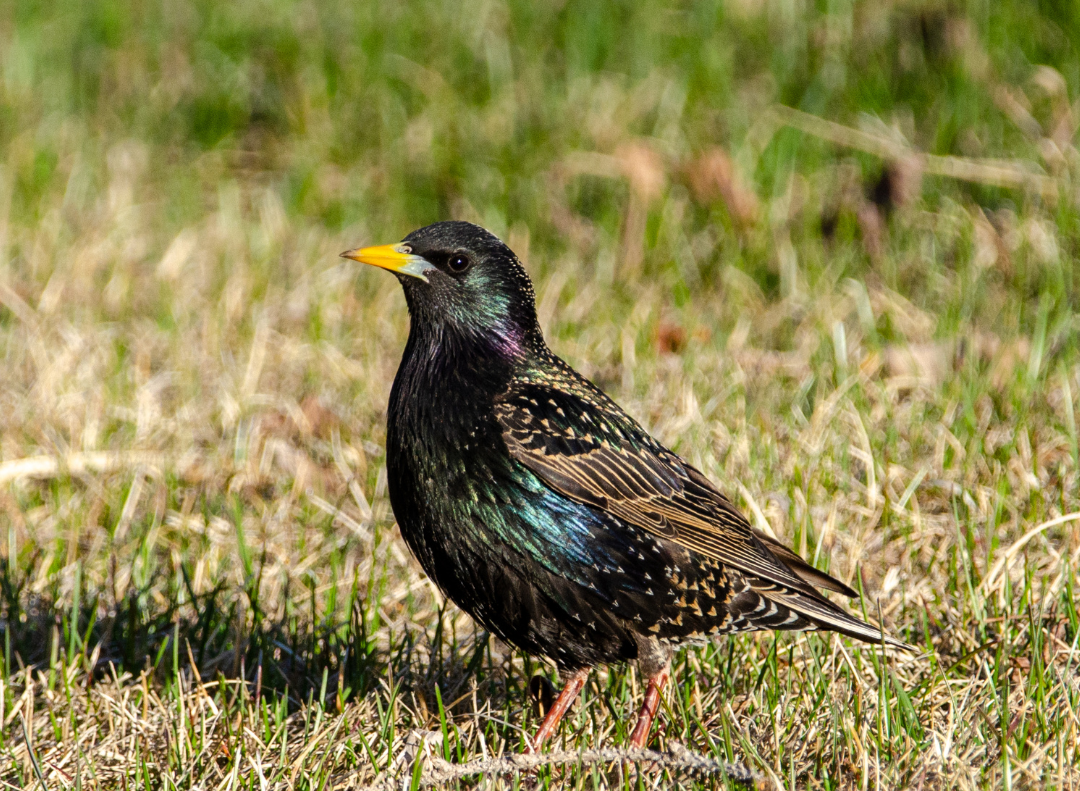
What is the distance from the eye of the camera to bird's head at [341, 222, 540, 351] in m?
3.73

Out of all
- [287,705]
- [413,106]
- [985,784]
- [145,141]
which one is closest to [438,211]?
[413,106]

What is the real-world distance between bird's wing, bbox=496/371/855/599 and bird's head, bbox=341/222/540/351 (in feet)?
0.64

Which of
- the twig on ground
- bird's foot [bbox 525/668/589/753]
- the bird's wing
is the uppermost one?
the bird's wing

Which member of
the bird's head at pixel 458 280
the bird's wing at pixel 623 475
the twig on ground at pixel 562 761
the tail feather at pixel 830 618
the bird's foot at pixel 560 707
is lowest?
the bird's foot at pixel 560 707

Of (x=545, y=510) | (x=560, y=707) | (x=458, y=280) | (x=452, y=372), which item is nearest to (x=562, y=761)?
(x=560, y=707)

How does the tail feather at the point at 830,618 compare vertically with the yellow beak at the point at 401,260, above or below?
below

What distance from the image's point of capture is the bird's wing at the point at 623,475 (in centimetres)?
351

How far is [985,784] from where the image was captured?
3.01 m

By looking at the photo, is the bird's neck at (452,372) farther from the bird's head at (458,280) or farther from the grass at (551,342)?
the grass at (551,342)

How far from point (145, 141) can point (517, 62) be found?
2.08 metres

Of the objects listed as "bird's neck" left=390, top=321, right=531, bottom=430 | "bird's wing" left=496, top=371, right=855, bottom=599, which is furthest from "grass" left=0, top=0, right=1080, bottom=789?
"bird's neck" left=390, top=321, right=531, bottom=430

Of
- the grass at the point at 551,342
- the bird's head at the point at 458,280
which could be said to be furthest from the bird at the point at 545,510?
the grass at the point at 551,342

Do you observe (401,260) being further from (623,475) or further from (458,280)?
(623,475)

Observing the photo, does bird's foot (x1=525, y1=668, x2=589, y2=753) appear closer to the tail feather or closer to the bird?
the bird
